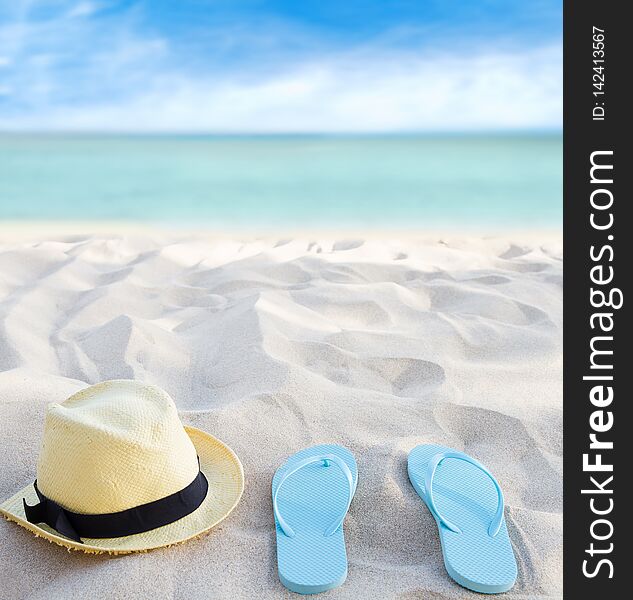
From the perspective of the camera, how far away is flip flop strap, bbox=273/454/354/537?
4.05 ft

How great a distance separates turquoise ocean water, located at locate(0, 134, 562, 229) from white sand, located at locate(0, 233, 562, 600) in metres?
2.09

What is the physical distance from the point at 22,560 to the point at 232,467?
1.30ft

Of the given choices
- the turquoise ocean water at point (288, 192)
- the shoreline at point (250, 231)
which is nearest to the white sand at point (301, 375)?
the shoreline at point (250, 231)

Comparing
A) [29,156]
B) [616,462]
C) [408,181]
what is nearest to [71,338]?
[616,462]

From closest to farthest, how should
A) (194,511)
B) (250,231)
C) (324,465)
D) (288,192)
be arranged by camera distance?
(194,511) < (324,465) < (250,231) < (288,192)

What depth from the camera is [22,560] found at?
115cm

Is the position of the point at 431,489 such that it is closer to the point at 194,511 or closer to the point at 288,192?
the point at 194,511

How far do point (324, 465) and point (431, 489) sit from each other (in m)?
0.23

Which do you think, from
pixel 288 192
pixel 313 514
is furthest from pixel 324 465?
pixel 288 192

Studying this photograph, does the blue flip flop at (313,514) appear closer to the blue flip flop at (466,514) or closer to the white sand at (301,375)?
the white sand at (301,375)

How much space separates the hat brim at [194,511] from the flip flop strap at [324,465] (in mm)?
78

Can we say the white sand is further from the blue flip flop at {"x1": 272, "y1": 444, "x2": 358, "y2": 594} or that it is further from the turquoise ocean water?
the turquoise ocean water

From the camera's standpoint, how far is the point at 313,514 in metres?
1.30

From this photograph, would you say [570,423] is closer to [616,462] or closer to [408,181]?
[616,462]
